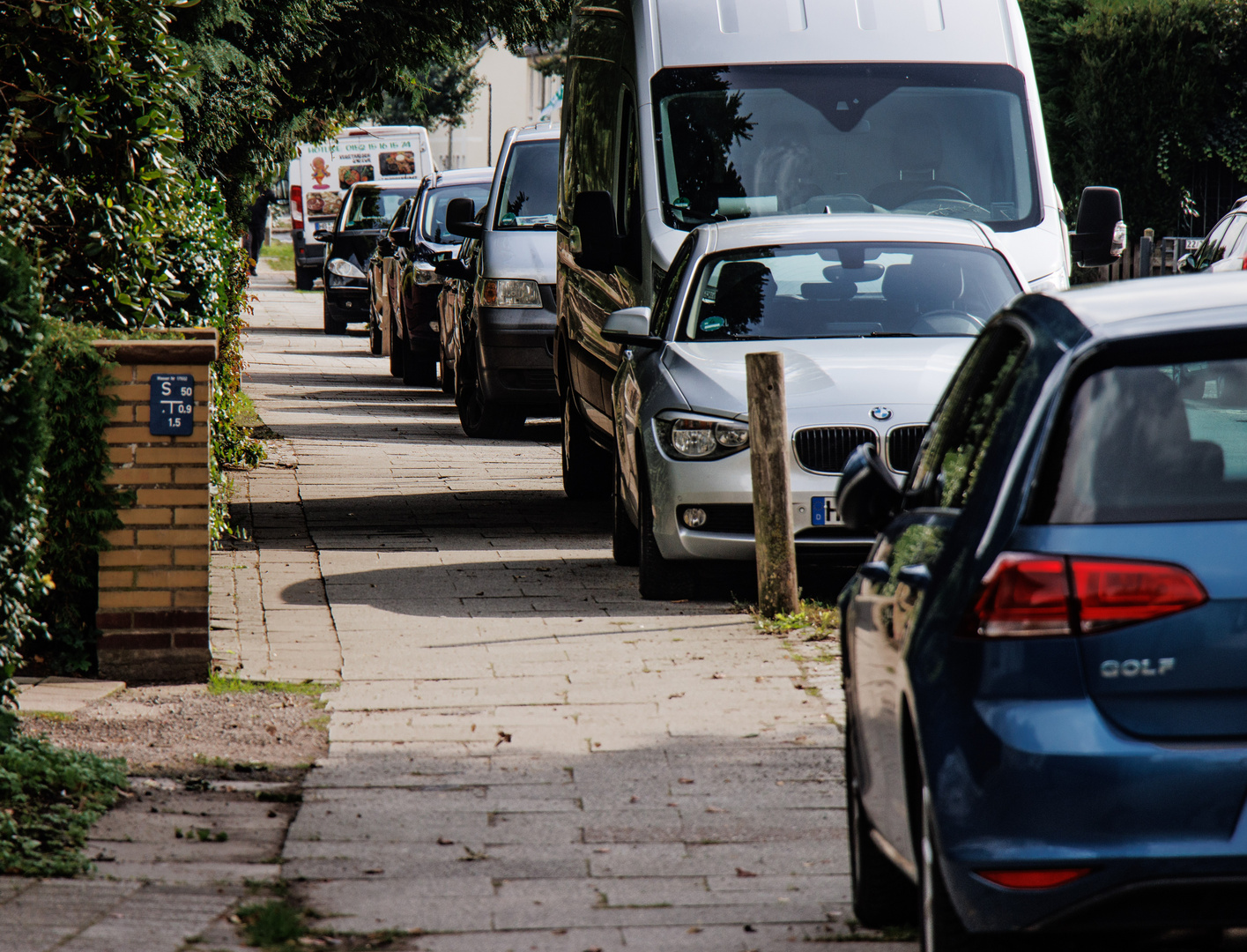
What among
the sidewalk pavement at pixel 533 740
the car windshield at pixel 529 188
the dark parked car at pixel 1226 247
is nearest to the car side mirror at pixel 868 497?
the sidewalk pavement at pixel 533 740

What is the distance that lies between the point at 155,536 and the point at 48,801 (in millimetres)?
1860

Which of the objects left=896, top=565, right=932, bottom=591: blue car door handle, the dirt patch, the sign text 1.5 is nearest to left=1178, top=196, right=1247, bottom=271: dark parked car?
the sign text 1.5

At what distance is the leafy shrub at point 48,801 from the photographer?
481cm

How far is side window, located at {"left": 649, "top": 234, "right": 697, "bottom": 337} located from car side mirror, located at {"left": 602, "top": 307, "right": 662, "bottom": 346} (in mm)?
193

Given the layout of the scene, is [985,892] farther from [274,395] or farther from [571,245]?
[274,395]

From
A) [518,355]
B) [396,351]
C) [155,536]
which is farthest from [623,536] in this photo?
[396,351]

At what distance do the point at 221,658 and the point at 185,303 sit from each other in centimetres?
370

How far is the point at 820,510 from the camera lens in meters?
8.38

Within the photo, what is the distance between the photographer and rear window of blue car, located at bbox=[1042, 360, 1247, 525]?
3.23 metres

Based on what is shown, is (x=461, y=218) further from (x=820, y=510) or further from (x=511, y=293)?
(x=820, y=510)

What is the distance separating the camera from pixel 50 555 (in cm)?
689

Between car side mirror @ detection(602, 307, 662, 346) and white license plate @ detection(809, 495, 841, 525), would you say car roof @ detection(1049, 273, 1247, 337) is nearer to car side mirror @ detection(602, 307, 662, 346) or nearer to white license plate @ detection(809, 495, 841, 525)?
white license plate @ detection(809, 495, 841, 525)

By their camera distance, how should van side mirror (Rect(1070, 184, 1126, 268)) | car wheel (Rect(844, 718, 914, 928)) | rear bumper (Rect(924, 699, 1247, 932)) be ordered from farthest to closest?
van side mirror (Rect(1070, 184, 1126, 268))
car wheel (Rect(844, 718, 914, 928))
rear bumper (Rect(924, 699, 1247, 932))

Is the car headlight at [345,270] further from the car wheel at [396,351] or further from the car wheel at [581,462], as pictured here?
the car wheel at [581,462]
